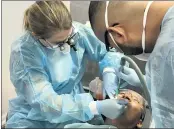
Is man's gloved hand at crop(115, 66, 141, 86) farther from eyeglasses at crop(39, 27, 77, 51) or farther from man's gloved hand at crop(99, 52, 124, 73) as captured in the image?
eyeglasses at crop(39, 27, 77, 51)

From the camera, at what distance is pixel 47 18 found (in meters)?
1.18

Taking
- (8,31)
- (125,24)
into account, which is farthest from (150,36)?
(8,31)

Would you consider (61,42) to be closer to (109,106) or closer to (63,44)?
(63,44)

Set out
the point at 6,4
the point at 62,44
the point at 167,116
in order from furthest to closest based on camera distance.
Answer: the point at 6,4
the point at 62,44
the point at 167,116

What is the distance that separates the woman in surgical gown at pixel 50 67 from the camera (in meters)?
1.21

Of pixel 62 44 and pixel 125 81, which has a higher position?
pixel 62 44

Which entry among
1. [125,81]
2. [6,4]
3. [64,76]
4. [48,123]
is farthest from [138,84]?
[6,4]

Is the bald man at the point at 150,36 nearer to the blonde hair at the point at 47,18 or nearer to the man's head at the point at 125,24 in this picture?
the man's head at the point at 125,24

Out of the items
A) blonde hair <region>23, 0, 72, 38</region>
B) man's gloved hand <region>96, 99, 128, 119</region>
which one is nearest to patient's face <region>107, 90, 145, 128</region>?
man's gloved hand <region>96, 99, 128, 119</region>

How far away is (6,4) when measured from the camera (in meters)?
1.67

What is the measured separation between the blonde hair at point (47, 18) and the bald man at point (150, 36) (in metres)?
0.14

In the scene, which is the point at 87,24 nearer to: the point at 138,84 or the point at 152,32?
the point at 138,84

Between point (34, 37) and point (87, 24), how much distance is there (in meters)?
0.29

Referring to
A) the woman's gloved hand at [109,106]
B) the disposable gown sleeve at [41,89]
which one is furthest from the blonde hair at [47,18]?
the woman's gloved hand at [109,106]
